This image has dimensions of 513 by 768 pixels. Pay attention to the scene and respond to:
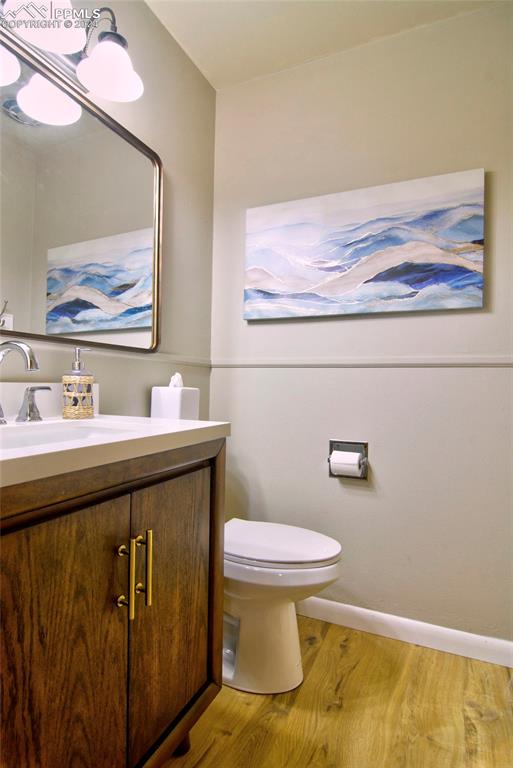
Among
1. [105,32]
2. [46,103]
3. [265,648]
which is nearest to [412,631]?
[265,648]

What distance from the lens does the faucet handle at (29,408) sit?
3.37 ft

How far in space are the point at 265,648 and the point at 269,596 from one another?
20 cm

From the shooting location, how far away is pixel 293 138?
1.83 m

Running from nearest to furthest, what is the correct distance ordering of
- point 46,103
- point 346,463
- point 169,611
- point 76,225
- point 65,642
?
point 65,642 → point 169,611 → point 46,103 → point 76,225 → point 346,463

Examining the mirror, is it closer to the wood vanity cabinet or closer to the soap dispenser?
the soap dispenser

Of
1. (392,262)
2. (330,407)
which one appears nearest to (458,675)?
(330,407)

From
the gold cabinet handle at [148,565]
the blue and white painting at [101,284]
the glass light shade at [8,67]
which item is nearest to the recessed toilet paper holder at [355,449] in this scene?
the blue and white painting at [101,284]

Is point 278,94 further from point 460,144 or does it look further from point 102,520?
point 102,520

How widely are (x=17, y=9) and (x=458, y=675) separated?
2.33 metres

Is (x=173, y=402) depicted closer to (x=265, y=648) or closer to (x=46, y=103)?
(x=265, y=648)

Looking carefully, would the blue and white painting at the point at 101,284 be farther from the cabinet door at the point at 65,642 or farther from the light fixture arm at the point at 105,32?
the cabinet door at the point at 65,642

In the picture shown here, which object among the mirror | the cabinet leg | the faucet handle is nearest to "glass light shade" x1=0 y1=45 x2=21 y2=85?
the mirror

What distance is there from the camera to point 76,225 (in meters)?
1.25

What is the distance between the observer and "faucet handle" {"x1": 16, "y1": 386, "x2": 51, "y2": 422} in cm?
103
